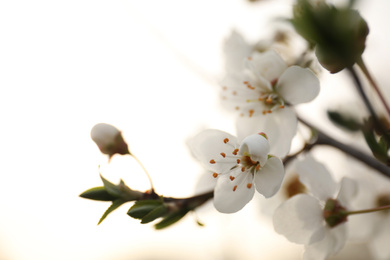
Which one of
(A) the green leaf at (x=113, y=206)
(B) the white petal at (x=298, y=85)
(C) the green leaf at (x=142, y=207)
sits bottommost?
(B) the white petal at (x=298, y=85)

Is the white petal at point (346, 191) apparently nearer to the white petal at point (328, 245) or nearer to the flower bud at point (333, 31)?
the white petal at point (328, 245)

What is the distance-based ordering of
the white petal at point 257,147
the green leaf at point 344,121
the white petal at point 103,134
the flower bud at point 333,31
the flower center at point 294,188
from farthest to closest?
1. the flower center at point 294,188
2. the green leaf at point 344,121
3. the white petal at point 103,134
4. the white petal at point 257,147
5. the flower bud at point 333,31

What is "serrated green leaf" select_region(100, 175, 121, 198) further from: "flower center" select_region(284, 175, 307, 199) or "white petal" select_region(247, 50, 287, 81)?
"flower center" select_region(284, 175, 307, 199)

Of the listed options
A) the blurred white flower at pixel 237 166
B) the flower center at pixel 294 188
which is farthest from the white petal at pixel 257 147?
the flower center at pixel 294 188

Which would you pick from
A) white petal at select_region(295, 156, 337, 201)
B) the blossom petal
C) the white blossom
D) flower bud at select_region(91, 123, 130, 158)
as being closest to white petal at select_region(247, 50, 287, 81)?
the white blossom

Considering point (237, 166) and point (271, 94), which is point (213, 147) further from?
point (271, 94)

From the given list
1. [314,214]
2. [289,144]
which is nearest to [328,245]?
[314,214]
